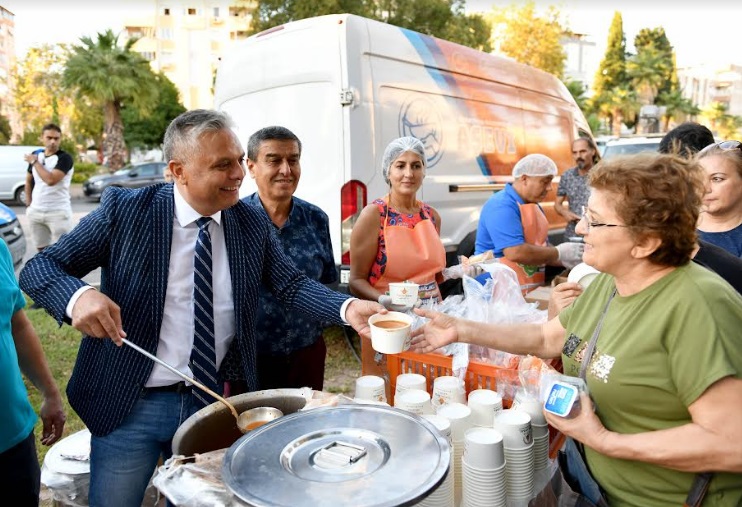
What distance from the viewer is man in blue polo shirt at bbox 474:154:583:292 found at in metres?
3.78

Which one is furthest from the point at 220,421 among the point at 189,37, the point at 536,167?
the point at 189,37

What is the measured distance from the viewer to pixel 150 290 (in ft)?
6.27

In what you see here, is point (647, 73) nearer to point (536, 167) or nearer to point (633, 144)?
point (633, 144)

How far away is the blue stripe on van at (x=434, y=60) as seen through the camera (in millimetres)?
5031

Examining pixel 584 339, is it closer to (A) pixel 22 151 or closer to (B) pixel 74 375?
(B) pixel 74 375

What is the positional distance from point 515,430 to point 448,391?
34 cm

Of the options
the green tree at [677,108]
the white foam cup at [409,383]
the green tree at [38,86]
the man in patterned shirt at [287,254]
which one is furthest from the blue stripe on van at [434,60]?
the green tree at [677,108]

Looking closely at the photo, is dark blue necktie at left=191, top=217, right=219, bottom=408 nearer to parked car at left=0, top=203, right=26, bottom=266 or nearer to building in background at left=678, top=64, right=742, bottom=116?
parked car at left=0, top=203, right=26, bottom=266

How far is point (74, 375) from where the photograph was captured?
2035mm

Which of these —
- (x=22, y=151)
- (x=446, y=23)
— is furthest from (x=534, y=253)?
(x=446, y=23)

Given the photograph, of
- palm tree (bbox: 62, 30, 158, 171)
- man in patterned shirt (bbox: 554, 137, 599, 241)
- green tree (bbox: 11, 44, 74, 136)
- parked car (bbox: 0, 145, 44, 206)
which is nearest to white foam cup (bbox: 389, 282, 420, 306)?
man in patterned shirt (bbox: 554, 137, 599, 241)

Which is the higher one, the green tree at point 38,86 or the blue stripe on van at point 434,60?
the green tree at point 38,86

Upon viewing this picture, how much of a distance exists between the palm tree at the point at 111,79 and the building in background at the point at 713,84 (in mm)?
65277

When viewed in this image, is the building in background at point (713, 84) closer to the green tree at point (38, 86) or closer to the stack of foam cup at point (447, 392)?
the green tree at point (38, 86)
